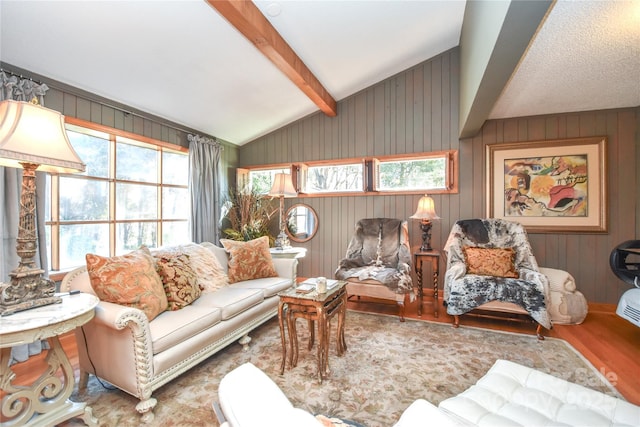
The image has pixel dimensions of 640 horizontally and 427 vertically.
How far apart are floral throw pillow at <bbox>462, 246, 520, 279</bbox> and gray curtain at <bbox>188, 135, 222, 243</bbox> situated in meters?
3.52

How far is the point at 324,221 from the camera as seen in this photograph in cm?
447

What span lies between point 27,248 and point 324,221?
134 inches

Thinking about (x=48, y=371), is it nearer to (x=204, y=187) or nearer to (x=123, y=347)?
(x=123, y=347)

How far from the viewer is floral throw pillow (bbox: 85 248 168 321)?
1.72m

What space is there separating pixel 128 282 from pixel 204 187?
2540 mm

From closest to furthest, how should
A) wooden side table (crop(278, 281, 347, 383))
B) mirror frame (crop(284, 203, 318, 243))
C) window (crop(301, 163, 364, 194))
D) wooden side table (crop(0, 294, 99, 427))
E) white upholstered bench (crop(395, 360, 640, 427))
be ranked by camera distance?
white upholstered bench (crop(395, 360, 640, 427)) < wooden side table (crop(0, 294, 99, 427)) < wooden side table (crop(278, 281, 347, 383)) < window (crop(301, 163, 364, 194)) < mirror frame (crop(284, 203, 318, 243))

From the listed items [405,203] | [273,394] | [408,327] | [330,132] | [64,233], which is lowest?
[408,327]

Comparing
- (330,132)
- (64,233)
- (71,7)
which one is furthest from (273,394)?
(330,132)

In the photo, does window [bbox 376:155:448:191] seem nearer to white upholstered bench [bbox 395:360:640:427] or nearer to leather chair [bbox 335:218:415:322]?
leather chair [bbox 335:218:415:322]

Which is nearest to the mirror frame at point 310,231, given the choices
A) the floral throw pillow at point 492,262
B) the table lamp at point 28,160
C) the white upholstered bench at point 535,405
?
the floral throw pillow at point 492,262

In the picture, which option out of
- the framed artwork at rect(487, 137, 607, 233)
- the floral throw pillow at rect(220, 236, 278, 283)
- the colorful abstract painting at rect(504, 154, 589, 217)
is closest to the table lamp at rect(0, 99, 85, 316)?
the floral throw pillow at rect(220, 236, 278, 283)

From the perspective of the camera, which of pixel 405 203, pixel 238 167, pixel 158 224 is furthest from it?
pixel 238 167

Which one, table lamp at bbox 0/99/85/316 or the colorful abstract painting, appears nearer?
table lamp at bbox 0/99/85/316

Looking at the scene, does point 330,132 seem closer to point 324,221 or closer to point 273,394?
point 324,221
